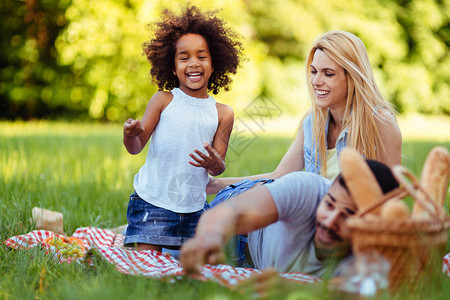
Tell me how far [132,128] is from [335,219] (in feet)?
4.06

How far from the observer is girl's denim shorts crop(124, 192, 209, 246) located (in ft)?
9.57

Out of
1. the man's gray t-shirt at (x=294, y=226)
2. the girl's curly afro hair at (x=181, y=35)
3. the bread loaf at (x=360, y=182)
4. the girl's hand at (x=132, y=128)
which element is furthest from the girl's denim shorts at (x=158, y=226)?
the bread loaf at (x=360, y=182)

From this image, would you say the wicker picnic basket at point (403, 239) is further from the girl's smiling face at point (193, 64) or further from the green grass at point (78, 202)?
the girl's smiling face at point (193, 64)

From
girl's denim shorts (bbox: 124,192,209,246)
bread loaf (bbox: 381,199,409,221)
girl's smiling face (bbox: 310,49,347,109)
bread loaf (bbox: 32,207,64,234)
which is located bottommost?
bread loaf (bbox: 32,207,64,234)

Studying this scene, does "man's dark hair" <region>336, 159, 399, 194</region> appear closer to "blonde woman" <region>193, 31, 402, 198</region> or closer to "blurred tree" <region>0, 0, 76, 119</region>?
"blonde woman" <region>193, 31, 402, 198</region>

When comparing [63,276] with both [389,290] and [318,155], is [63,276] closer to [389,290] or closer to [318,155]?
[389,290]

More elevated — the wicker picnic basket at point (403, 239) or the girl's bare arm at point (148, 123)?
the girl's bare arm at point (148, 123)

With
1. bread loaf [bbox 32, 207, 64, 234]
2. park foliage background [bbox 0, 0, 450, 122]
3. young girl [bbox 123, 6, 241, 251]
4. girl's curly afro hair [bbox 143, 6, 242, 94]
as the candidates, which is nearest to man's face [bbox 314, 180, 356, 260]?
young girl [bbox 123, 6, 241, 251]

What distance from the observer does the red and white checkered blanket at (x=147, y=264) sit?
2084 mm

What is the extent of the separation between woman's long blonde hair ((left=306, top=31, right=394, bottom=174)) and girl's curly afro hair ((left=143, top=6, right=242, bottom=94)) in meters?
0.56

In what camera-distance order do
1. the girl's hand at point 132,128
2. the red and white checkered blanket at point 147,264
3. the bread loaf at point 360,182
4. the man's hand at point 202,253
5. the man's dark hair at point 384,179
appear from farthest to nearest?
the girl's hand at point 132,128 < the red and white checkered blanket at point 147,264 < the man's dark hair at point 384,179 < the bread loaf at point 360,182 < the man's hand at point 202,253

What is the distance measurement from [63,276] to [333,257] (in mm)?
1182

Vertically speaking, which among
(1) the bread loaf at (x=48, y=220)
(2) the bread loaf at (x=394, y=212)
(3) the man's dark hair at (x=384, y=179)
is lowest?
(1) the bread loaf at (x=48, y=220)

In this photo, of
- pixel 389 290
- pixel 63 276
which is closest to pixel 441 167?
pixel 389 290
